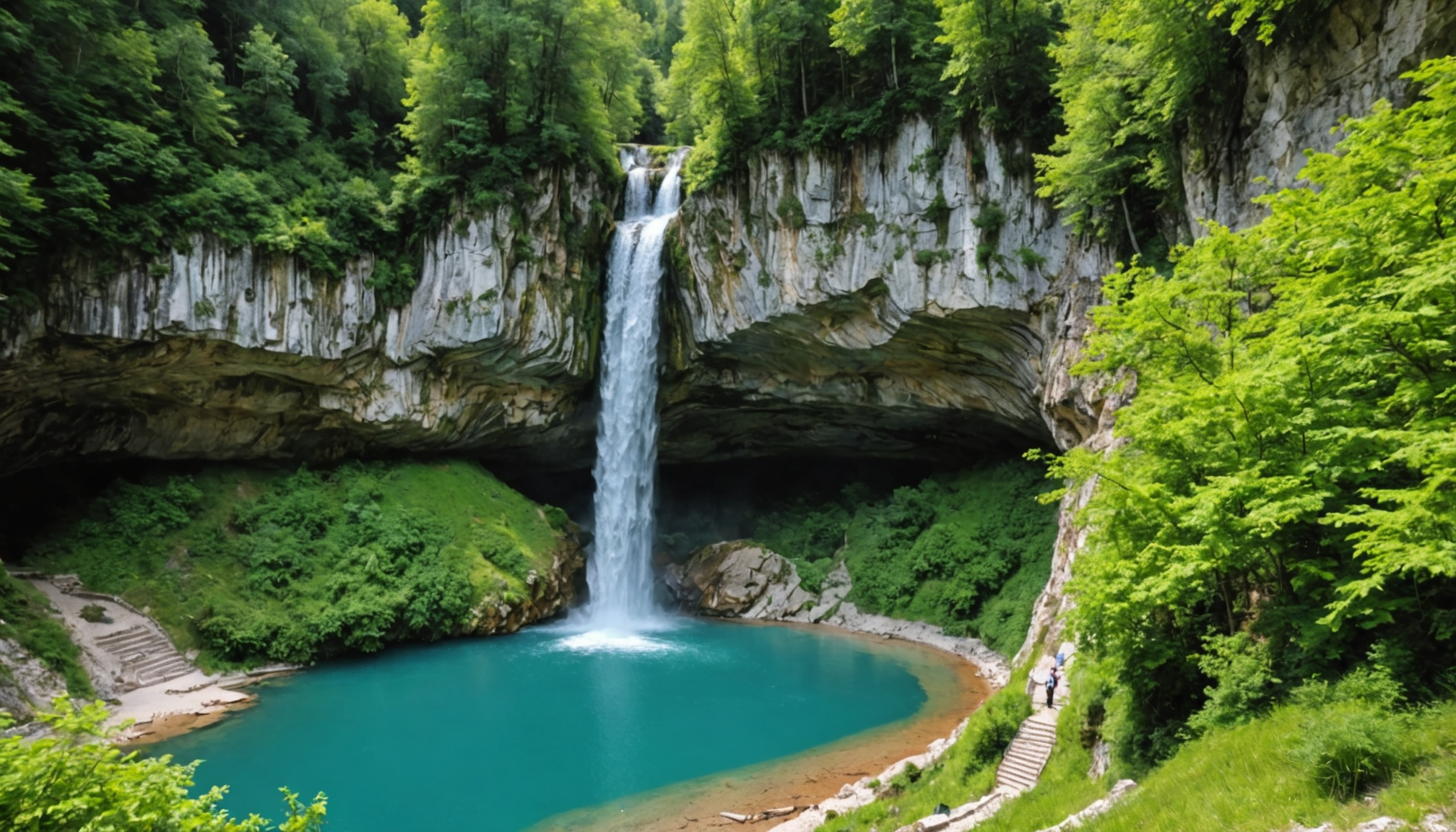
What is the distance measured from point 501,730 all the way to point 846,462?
23.7 meters

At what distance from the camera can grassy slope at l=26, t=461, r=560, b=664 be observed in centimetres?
1856

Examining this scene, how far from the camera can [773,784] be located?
38.9 feet

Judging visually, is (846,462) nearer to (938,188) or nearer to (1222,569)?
(938,188)

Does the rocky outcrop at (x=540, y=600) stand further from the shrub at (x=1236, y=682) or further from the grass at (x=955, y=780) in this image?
the shrub at (x=1236, y=682)

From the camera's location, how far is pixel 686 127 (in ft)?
100

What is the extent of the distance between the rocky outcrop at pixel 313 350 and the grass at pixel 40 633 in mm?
6066

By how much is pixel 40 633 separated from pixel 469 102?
740 inches

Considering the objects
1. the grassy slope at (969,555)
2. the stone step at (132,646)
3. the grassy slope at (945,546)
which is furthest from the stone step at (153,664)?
the grassy slope at (969,555)

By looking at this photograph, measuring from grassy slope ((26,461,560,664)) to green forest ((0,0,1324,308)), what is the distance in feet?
22.3

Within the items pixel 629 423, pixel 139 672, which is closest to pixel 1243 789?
pixel 139 672

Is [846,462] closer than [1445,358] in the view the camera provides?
No

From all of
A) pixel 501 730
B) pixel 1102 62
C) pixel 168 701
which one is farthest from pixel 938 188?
pixel 168 701

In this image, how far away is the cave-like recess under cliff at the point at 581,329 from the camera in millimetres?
18984

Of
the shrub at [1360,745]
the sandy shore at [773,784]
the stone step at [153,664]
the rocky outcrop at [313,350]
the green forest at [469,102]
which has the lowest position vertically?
the sandy shore at [773,784]
